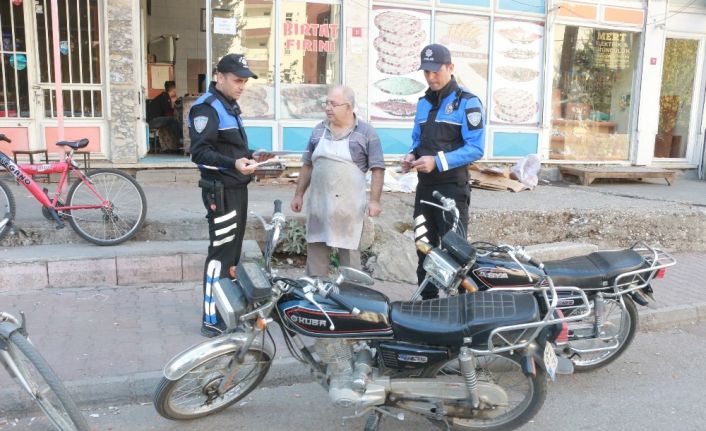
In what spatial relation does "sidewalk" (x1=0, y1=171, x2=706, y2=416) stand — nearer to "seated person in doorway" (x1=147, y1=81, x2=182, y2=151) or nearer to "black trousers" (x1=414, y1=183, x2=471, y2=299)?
"black trousers" (x1=414, y1=183, x2=471, y2=299)

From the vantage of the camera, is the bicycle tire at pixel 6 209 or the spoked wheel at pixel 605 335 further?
the bicycle tire at pixel 6 209

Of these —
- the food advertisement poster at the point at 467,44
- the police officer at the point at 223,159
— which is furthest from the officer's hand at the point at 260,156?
the food advertisement poster at the point at 467,44

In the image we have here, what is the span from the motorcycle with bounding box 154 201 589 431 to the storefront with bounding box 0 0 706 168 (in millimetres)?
6429

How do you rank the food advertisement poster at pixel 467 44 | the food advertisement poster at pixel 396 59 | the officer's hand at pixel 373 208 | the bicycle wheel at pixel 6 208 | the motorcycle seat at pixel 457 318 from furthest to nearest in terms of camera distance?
the food advertisement poster at pixel 467 44 < the food advertisement poster at pixel 396 59 < the bicycle wheel at pixel 6 208 < the officer's hand at pixel 373 208 < the motorcycle seat at pixel 457 318

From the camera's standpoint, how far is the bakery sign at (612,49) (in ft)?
38.5

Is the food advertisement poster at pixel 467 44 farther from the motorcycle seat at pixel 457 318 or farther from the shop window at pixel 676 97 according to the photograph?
the motorcycle seat at pixel 457 318

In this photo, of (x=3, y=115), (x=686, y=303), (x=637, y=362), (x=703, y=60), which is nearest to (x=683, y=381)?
(x=637, y=362)

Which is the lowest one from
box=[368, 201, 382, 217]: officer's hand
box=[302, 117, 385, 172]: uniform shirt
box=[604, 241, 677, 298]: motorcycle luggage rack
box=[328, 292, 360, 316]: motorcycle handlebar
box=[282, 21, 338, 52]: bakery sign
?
box=[604, 241, 677, 298]: motorcycle luggage rack

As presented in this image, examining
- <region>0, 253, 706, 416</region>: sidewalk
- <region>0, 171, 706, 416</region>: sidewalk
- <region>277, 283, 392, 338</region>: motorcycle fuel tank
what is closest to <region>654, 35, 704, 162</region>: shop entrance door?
<region>0, 171, 706, 416</region>: sidewalk

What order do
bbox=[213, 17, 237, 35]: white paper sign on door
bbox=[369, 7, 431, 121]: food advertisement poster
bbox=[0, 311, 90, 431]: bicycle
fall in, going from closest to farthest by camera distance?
bbox=[0, 311, 90, 431]: bicycle
bbox=[213, 17, 237, 35]: white paper sign on door
bbox=[369, 7, 431, 121]: food advertisement poster

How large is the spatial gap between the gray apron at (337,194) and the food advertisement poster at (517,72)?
7288 millimetres

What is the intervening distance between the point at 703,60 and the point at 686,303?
29.7 ft

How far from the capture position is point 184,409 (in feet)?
11.4

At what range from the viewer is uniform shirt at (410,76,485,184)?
4355 mm
